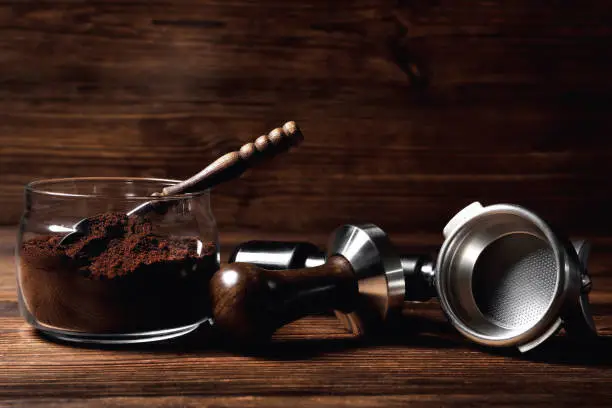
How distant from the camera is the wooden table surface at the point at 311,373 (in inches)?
27.3

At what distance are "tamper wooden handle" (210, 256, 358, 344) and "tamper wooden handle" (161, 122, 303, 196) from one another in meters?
0.11

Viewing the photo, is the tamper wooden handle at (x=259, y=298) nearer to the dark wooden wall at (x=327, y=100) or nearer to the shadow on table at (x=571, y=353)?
the shadow on table at (x=571, y=353)

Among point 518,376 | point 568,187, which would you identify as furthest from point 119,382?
point 568,187

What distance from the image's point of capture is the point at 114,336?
0.80 meters

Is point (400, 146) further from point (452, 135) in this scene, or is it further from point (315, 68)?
point (315, 68)

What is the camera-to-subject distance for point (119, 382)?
2.36 ft

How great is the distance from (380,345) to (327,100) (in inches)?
30.6

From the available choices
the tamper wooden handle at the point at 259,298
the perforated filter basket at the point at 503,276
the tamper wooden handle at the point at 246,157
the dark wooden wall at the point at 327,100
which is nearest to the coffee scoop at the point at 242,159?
the tamper wooden handle at the point at 246,157

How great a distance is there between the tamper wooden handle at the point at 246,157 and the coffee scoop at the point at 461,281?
0.11 meters

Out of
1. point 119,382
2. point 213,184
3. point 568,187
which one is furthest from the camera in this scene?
point 568,187

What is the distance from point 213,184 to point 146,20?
734 mm

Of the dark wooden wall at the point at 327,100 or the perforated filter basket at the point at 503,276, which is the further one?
the dark wooden wall at the point at 327,100

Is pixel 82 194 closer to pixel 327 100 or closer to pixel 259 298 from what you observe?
pixel 259 298

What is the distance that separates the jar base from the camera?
2.64 ft
